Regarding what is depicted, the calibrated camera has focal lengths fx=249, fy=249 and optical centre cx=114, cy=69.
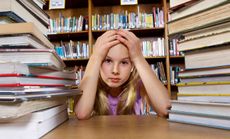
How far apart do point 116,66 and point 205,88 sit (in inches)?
21.7

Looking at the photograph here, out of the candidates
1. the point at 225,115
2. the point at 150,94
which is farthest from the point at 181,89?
the point at 150,94

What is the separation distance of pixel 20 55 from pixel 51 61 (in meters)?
0.06

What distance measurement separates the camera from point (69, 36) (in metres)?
3.17

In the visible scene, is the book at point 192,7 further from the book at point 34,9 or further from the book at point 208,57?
the book at point 34,9

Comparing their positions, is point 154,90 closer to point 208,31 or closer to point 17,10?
point 208,31

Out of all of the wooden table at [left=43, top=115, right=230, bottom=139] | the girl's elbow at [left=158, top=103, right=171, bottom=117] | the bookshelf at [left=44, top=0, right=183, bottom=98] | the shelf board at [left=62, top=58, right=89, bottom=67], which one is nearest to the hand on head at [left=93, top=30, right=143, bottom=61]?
the girl's elbow at [left=158, top=103, right=171, bottom=117]

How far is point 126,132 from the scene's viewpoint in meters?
0.51

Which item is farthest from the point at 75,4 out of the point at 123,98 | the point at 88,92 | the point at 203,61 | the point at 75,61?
the point at 203,61

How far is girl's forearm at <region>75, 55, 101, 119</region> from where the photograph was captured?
2.77 ft

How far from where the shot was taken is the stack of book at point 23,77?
420 millimetres

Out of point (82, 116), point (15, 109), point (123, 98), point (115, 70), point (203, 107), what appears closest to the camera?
point (15, 109)

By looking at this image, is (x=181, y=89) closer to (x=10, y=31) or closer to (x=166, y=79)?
(x=10, y=31)

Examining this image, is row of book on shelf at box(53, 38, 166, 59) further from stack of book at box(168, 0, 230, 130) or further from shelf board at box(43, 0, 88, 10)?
stack of book at box(168, 0, 230, 130)

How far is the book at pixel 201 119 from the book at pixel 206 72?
3.6 inches
